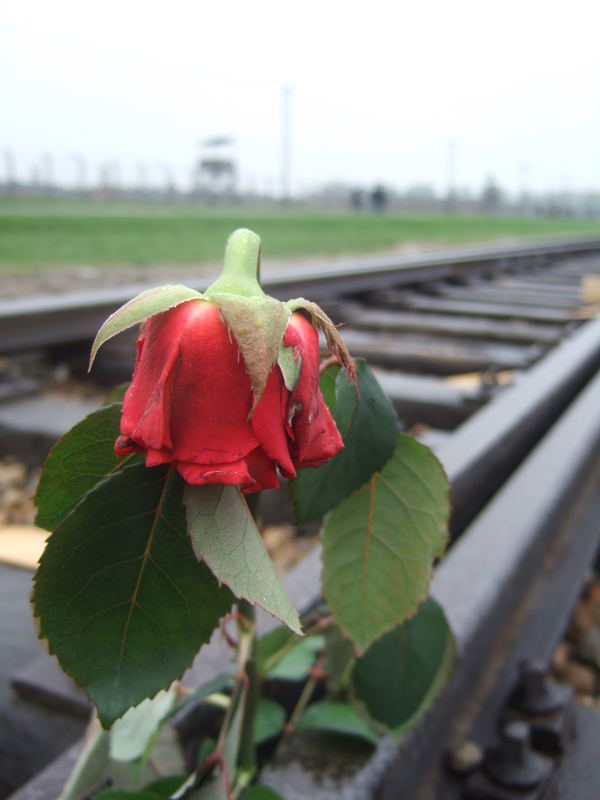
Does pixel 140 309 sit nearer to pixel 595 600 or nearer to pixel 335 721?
pixel 335 721

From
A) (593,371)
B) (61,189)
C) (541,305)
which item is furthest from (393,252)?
(61,189)

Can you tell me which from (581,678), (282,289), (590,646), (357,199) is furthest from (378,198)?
(581,678)

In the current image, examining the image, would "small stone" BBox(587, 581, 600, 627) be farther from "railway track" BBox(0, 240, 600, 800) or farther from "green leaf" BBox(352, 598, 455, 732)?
"green leaf" BBox(352, 598, 455, 732)

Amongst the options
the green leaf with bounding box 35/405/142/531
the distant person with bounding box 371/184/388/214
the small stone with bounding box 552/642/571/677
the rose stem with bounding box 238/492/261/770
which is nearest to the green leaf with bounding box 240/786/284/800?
the rose stem with bounding box 238/492/261/770

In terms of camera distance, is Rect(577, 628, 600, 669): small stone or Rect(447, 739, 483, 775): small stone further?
Rect(577, 628, 600, 669): small stone

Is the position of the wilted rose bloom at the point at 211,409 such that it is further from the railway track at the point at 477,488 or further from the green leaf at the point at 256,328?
the railway track at the point at 477,488

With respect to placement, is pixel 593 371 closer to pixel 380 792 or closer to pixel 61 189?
pixel 380 792
